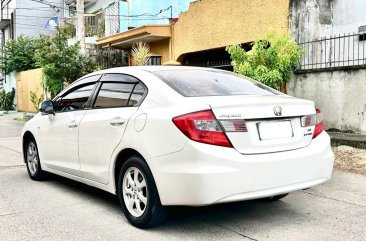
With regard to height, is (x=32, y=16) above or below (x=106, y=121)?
above

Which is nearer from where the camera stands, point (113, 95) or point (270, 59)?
point (113, 95)

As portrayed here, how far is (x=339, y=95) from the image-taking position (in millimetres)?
9180

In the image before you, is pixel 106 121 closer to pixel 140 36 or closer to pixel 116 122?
pixel 116 122

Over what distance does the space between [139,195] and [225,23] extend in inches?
359

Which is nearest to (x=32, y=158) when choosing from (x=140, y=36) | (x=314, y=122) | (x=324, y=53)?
(x=314, y=122)

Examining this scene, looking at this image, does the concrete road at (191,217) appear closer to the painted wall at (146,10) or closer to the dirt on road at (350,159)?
the dirt on road at (350,159)

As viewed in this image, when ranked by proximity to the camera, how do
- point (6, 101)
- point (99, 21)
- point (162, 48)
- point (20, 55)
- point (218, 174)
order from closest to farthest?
1. point (218, 174)
2. point (162, 48)
3. point (99, 21)
4. point (20, 55)
5. point (6, 101)

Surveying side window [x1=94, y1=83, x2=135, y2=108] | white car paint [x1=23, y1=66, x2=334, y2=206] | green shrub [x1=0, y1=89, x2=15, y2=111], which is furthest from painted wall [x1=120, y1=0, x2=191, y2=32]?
white car paint [x1=23, y1=66, x2=334, y2=206]

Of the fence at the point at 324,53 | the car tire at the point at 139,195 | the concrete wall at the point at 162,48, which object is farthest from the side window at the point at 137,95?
the concrete wall at the point at 162,48

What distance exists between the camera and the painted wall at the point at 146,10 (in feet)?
61.3

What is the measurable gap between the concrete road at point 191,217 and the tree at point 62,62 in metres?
12.0

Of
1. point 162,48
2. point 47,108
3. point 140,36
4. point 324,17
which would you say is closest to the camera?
point 47,108

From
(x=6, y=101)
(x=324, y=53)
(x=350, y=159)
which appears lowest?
(x=350, y=159)

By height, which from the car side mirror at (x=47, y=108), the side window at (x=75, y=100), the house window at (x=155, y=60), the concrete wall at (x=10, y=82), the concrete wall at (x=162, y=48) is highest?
the concrete wall at (x=162, y=48)
